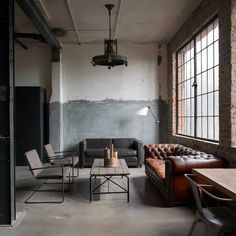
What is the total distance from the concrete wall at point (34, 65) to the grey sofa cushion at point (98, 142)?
1.85 m

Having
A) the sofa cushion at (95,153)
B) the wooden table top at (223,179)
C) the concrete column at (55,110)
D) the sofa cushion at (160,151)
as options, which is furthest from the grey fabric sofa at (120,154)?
the wooden table top at (223,179)

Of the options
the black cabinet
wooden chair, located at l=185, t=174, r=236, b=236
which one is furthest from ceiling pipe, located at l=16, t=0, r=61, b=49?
wooden chair, located at l=185, t=174, r=236, b=236

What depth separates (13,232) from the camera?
3.55 metres

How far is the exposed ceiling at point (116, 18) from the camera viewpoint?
618 centimetres

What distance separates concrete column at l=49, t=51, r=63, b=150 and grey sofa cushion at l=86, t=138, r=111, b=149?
2.90 ft

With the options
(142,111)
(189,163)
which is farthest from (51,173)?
(142,111)

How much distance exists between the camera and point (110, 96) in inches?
365

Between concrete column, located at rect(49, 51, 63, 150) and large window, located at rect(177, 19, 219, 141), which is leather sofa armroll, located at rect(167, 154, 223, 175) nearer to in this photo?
large window, located at rect(177, 19, 219, 141)

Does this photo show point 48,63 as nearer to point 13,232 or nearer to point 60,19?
point 60,19

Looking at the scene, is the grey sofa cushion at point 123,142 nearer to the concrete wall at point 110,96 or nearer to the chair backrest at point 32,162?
the concrete wall at point 110,96

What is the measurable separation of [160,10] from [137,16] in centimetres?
58

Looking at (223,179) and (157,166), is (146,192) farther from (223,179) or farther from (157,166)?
(223,179)

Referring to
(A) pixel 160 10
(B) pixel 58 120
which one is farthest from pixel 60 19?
(B) pixel 58 120

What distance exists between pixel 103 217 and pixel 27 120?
5.07 metres
